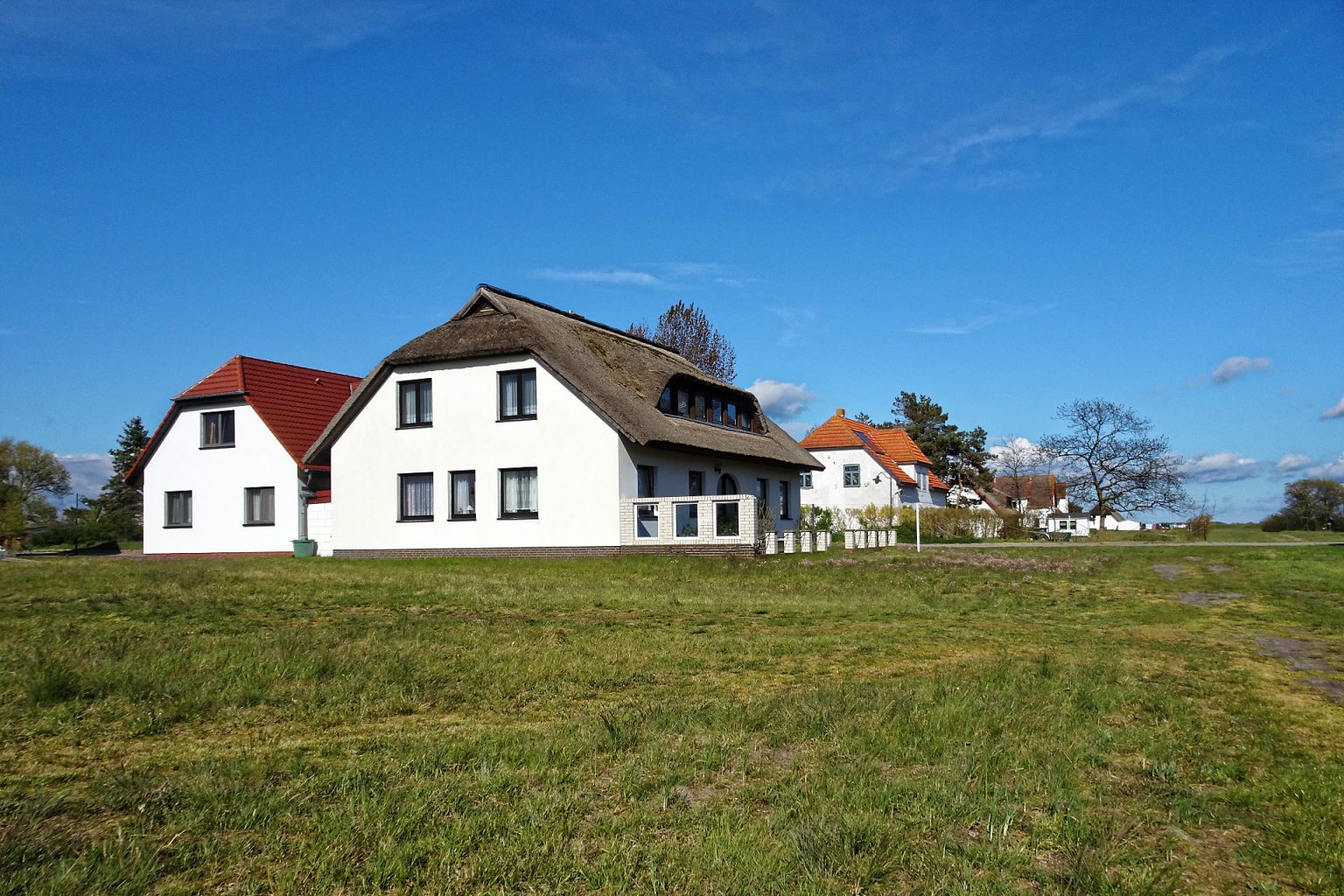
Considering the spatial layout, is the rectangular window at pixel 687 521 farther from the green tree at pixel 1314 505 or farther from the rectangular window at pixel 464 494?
the green tree at pixel 1314 505

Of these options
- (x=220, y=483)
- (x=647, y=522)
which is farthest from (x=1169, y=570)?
(x=220, y=483)

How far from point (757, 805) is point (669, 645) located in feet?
16.0

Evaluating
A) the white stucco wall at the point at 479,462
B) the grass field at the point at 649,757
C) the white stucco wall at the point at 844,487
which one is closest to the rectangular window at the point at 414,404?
the white stucco wall at the point at 479,462

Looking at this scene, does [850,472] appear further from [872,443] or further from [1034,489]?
[1034,489]

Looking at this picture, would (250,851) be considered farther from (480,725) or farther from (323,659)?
(323,659)

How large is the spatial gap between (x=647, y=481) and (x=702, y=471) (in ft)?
12.2

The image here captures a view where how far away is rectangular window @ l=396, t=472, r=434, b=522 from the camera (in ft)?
98.1

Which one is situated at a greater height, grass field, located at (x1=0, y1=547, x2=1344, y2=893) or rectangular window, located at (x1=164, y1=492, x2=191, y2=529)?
rectangular window, located at (x1=164, y1=492, x2=191, y2=529)

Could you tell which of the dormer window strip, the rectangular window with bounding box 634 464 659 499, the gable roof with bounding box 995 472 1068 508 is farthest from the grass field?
the gable roof with bounding box 995 472 1068 508

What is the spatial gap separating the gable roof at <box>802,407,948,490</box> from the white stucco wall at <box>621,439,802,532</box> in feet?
66.5

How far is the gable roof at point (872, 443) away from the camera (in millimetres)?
60906

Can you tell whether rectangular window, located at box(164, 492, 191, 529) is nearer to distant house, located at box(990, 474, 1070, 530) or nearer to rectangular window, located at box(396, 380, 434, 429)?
rectangular window, located at box(396, 380, 434, 429)

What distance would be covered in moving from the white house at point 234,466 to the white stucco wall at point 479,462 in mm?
3676

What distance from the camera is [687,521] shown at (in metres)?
27.6
